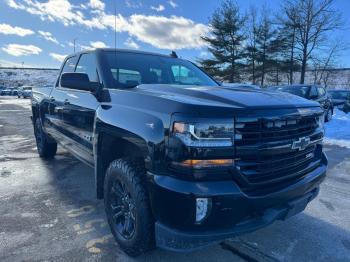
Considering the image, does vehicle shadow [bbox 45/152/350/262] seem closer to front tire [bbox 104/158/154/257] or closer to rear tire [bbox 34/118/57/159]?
front tire [bbox 104/158/154/257]

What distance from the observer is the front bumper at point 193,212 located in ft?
7.14

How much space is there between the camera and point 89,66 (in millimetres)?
3984

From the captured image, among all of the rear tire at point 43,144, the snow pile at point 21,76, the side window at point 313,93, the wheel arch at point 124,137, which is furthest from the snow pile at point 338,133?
the snow pile at point 21,76

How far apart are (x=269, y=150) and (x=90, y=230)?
2.05 meters

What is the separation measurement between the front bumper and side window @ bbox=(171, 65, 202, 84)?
2044mm

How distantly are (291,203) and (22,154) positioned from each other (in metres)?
5.87

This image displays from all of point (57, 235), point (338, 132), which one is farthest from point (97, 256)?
point (338, 132)

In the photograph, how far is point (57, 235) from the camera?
3.22m

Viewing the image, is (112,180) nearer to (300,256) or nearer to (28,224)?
(28,224)

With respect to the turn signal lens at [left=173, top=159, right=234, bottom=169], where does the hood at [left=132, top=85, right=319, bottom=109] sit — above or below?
above

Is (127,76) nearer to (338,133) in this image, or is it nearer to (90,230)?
(90,230)

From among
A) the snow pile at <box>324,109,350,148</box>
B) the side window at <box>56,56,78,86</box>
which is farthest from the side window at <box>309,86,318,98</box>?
the side window at <box>56,56,78,86</box>

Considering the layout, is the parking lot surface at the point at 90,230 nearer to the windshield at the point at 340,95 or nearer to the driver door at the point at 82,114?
the driver door at the point at 82,114

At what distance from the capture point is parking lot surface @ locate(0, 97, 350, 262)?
2.88 meters
